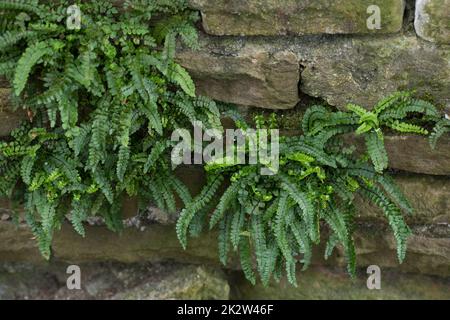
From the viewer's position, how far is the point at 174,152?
439 centimetres

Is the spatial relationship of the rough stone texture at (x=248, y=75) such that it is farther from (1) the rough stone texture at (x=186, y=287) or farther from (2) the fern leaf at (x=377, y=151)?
(1) the rough stone texture at (x=186, y=287)

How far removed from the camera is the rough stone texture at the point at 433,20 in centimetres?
389

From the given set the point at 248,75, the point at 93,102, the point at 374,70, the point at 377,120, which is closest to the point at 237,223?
the point at 248,75

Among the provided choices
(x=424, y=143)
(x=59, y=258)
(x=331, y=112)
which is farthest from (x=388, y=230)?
(x=59, y=258)

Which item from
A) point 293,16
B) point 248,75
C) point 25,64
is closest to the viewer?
point 25,64

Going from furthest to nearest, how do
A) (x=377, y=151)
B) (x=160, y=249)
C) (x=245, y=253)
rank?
(x=160, y=249) < (x=245, y=253) < (x=377, y=151)

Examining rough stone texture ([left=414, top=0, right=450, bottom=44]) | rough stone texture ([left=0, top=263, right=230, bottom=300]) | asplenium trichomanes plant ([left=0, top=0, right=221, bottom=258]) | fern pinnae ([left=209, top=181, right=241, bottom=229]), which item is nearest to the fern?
asplenium trichomanes plant ([left=0, top=0, right=221, bottom=258])

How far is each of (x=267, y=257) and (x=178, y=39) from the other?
1.74 metres

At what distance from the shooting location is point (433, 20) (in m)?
3.94

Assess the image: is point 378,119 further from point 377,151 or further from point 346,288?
point 346,288

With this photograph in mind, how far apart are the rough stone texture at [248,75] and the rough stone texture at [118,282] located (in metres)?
1.81

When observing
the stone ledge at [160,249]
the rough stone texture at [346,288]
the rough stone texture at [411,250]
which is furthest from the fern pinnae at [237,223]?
the rough stone texture at [346,288]

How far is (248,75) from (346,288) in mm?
2298
